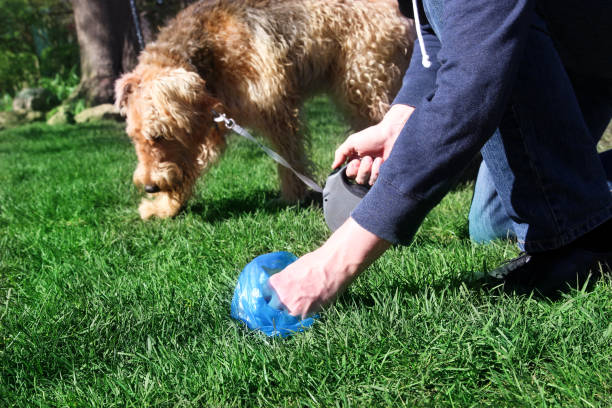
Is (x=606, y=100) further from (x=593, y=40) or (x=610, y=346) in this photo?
(x=610, y=346)

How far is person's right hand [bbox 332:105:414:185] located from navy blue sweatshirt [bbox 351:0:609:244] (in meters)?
0.45

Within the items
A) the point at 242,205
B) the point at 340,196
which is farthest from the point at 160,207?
the point at 340,196

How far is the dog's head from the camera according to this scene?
338 cm

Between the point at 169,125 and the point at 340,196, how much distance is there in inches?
68.9

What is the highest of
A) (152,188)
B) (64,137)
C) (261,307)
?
(261,307)

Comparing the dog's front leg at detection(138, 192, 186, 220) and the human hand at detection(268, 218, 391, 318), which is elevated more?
the human hand at detection(268, 218, 391, 318)

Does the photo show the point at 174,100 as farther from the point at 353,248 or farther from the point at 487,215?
the point at 353,248

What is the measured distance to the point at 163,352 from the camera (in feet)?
5.51

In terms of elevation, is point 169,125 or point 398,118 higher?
point 398,118

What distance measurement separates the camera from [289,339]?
5.56 feet

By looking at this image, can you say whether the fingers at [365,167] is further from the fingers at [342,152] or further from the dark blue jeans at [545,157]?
the dark blue jeans at [545,157]

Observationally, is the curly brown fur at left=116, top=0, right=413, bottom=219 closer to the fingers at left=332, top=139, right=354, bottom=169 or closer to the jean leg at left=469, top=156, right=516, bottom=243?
the jean leg at left=469, top=156, right=516, bottom=243

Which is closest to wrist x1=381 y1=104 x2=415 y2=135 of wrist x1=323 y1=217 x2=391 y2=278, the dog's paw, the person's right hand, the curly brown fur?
the person's right hand

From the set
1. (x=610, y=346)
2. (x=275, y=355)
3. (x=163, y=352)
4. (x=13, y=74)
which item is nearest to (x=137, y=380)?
A: (x=163, y=352)
